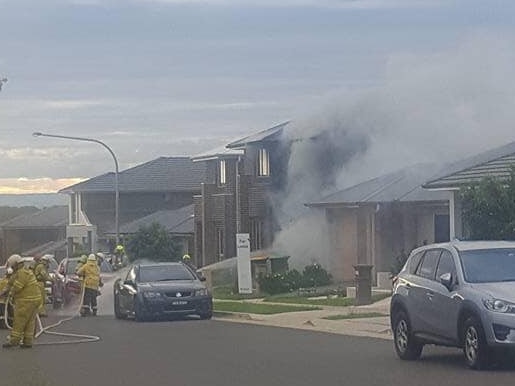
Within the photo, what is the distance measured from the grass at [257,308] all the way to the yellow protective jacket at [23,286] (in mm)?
9587

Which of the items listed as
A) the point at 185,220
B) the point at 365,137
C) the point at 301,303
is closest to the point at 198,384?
the point at 301,303

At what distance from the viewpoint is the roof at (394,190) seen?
42344mm

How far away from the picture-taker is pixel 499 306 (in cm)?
1681

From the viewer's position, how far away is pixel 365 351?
69.8 ft

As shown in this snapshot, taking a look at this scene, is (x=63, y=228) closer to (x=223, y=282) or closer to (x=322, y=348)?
(x=223, y=282)

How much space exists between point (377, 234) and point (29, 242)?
2237 inches

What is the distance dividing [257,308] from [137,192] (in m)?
47.8

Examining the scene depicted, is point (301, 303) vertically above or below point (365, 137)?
below

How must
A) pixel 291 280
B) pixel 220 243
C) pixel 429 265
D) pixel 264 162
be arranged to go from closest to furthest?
pixel 429 265
pixel 291 280
pixel 264 162
pixel 220 243

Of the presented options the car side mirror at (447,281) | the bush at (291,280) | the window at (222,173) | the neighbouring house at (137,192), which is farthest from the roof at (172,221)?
the car side mirror at (447,281)

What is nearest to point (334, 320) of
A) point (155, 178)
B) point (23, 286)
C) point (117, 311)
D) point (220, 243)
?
point (23, 286)

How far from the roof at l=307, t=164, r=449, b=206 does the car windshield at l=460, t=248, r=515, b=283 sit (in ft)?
71.8

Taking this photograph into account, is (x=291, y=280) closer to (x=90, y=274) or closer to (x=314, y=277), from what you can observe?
(x=314, y=277)

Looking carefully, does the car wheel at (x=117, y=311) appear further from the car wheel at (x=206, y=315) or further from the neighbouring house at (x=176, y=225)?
the neighbouring house at (x=176, y=225)
